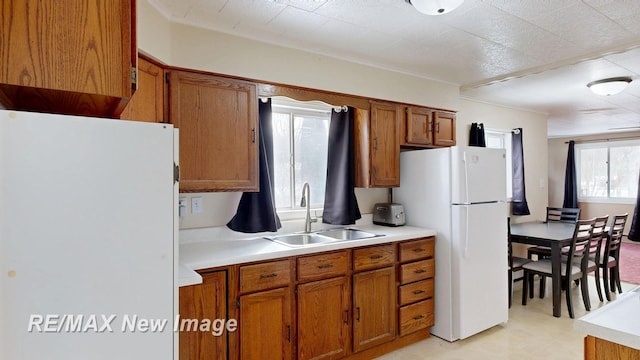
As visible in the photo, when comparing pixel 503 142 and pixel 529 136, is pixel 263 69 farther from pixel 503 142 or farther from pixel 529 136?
pixel 529 136

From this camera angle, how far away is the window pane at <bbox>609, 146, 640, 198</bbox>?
712cm

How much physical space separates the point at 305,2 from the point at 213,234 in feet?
5.44

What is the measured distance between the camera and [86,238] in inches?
40.2

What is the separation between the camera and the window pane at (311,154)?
316cm

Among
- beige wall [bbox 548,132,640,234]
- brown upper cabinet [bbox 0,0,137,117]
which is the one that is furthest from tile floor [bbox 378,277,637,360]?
beige wall [bbox 548,132,640,234]

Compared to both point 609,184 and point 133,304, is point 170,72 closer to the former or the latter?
point 133,304

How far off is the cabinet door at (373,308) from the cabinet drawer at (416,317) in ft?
0.32

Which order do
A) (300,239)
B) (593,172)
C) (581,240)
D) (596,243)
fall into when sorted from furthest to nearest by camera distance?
1. (593,172)
2. (596,243)
3. (581,240)
4. (300,239)

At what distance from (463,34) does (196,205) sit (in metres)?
2.16

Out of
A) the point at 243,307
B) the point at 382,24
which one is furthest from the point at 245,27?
the point at 243,307

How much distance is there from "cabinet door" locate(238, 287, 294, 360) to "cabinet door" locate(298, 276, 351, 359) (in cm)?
10

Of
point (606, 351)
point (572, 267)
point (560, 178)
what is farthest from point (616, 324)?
point (560, 178)

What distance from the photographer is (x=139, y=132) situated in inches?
42.9

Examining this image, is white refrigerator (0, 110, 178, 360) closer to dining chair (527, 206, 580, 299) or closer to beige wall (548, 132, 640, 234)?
dining chair (527, 206, 580, 299)
